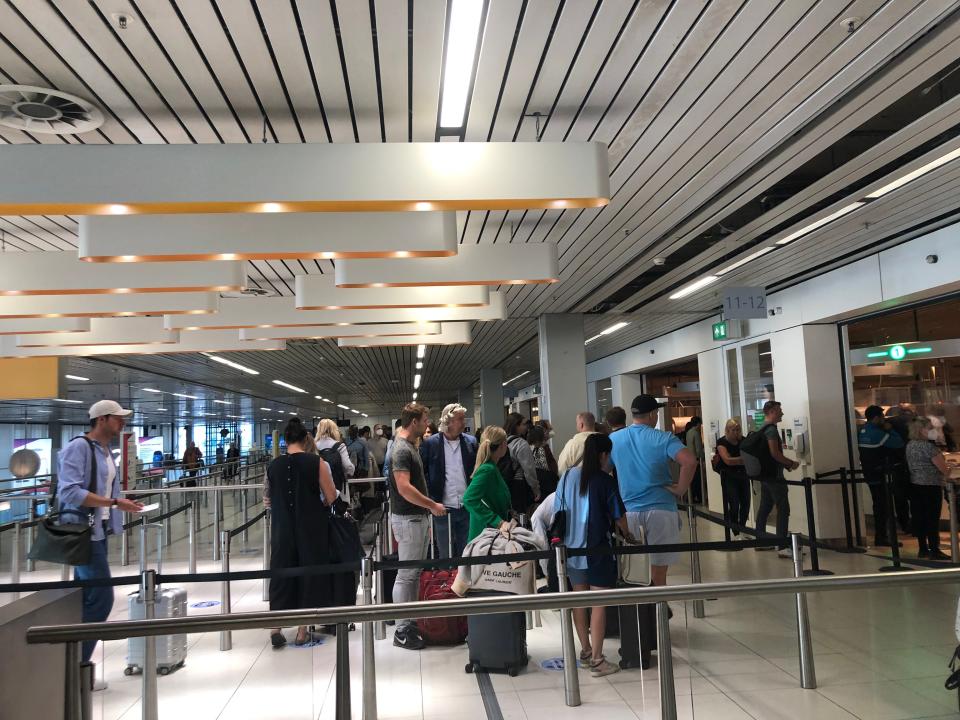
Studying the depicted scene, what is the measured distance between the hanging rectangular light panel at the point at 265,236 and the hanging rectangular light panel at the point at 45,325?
11.7ft

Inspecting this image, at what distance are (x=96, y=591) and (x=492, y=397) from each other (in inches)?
770

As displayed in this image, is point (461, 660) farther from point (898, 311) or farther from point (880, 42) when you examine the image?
point (898, 311)

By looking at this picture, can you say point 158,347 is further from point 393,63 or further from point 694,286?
point 694,286

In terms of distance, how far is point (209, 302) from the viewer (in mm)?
7289

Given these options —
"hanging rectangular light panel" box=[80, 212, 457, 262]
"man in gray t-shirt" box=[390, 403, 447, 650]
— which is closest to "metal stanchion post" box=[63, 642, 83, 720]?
"hanging rectangular light panel" box=[80, 212, 457, 262]

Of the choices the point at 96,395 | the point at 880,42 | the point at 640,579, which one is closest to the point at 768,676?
the point at 640,579

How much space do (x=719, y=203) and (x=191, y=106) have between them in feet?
14.8

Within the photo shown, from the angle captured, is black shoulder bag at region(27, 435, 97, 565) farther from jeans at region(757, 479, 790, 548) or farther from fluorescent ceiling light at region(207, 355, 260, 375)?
fluorescent ceiling light at region(207, 355, 260, 375)

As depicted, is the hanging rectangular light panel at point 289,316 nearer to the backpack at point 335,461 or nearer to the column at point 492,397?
the backpack at point 335,461

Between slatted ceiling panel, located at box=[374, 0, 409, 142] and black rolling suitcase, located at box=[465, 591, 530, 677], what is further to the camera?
slatted ceiling panel, located at box=[374, 0, 409, 142]

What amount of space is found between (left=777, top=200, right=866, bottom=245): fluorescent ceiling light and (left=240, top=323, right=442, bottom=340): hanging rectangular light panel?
4.47 m

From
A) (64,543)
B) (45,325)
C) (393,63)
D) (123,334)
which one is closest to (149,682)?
(64,543)

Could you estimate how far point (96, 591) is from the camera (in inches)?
192

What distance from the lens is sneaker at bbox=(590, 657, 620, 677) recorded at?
9.89 ft
